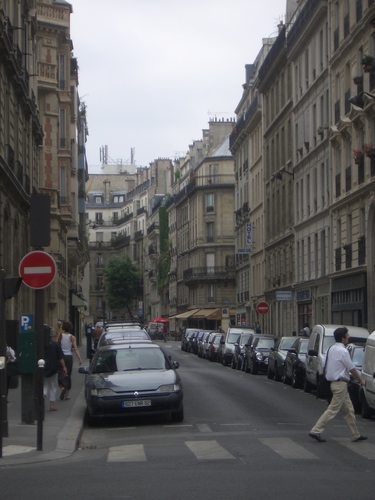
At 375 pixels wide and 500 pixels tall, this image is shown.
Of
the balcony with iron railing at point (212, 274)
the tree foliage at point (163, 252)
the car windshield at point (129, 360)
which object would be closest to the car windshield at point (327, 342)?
the car windshield at point (129, 360)

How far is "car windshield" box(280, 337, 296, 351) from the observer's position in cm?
3388

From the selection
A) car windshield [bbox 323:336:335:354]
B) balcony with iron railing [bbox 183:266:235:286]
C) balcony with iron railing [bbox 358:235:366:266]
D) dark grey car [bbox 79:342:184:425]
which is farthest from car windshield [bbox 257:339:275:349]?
balcony with iron railing [bbox 183:266:235:286]

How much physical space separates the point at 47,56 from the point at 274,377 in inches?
971

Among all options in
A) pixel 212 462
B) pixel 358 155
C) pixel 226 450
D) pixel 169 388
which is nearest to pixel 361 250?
pixel 358 155

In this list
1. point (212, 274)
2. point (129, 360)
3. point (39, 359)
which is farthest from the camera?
point (212, 274)

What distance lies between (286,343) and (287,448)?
64.5ft

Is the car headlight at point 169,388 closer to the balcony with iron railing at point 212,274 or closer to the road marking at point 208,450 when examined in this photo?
the road marking at point 208,450

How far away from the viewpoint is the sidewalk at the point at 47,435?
550 inches

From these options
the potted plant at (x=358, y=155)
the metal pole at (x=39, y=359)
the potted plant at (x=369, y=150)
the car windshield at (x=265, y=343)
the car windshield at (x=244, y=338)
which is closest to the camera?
the metal pole at (x=39, y=359)

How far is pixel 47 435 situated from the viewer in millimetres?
16516

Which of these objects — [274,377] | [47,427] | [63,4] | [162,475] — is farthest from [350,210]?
[162,475]

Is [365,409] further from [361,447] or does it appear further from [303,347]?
[303,347]

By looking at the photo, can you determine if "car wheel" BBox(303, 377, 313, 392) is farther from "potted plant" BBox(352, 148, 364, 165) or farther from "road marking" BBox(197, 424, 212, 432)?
"potted plant" BBox(352, 148, 364, 165)

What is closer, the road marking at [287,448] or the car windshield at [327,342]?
the road marking at [287,448]
